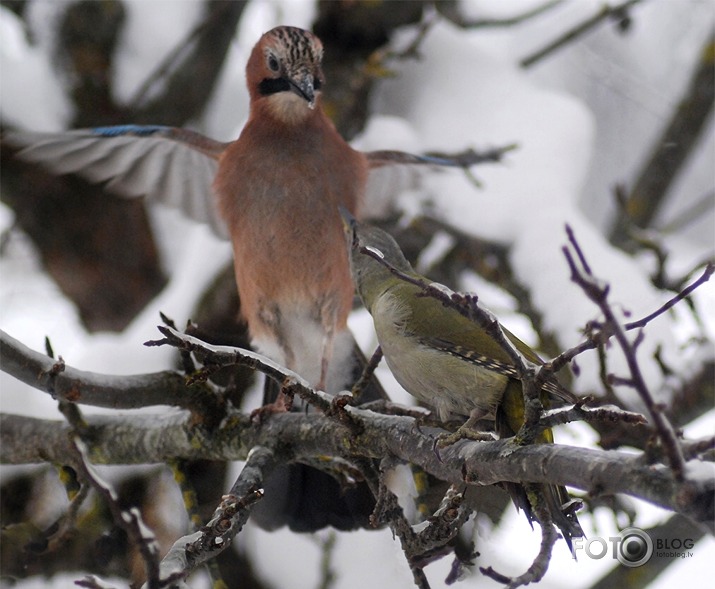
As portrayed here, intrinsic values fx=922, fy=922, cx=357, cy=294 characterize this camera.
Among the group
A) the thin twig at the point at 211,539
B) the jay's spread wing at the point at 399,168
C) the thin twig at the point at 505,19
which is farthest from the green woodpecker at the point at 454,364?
the thin twig at the point at 505,19

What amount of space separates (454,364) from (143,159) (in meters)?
2.34

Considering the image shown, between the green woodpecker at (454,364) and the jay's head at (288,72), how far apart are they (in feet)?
3.84

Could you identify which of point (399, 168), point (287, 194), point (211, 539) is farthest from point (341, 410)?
point (399, 168)

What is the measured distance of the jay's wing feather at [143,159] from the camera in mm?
3816

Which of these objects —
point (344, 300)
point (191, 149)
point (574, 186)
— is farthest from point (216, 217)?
point (574, 186)

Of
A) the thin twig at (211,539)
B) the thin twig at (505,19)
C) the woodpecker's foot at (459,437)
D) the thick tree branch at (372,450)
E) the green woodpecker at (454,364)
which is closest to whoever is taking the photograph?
the thick tree branch at (372,450)

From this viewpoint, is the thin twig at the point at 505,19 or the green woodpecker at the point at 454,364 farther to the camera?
the thin twig at the point at 505,19

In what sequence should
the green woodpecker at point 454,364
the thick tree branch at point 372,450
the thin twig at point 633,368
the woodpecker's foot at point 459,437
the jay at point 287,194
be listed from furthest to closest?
the jay at point 287,194 → the green woodpecker at point 454,364 → the woodpecker's foot at point 459,437 → the thick tree branch at point 372,450 → the thin twig at point 633,368

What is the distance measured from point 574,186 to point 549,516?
121 inches

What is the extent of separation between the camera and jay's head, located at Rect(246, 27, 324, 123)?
137 inches

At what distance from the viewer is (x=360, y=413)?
7.64 ft

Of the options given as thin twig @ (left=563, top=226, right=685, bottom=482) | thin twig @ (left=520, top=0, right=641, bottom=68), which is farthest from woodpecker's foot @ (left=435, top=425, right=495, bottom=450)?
thin twig @ (left=520, top=0, right=641, bottom=68)

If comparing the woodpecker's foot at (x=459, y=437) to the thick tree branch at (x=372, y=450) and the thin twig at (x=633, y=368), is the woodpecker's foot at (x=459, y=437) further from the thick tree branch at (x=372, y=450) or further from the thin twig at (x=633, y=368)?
the thin twig at (x=633, y=368)

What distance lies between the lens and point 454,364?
2.28 metres
